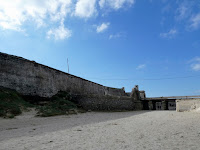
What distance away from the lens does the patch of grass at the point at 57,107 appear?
10.7m

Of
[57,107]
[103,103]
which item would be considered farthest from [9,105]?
[103,103]

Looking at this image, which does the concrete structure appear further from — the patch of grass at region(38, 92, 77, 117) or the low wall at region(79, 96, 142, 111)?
the patch of grass at region(38, 92, 77, 117)

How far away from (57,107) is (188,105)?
1318 centimetres

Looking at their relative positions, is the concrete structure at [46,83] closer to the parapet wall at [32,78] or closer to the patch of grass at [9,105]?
the parapet wall at [32,78]

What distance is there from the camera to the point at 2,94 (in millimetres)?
10484

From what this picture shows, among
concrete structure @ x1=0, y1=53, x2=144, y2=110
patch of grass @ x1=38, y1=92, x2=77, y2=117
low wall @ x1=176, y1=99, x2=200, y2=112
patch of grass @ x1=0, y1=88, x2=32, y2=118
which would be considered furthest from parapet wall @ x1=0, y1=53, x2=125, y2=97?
low wall @ x1=176, y1=99, x2=200, y2=112

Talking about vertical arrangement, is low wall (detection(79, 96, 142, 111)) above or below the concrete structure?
below

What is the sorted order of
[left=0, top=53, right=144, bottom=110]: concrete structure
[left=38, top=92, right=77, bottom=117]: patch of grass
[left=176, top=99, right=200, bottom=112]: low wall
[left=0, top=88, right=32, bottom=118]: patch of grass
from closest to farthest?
[left=0, top=88, right=32, bottom=118]: patch of grass → [left=38, top=92, right=77, bottom=117]: patch of grass → [left=0, top=53, right=144, bottom=110]: concrete structure → [left=176, top=99, right=200, bottom=112]: low wall

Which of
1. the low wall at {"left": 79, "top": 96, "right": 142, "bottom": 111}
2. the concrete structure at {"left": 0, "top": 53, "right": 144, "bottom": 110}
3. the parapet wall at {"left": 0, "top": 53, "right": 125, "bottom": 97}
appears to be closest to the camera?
the parapet wall at {"left": 0, "top": 53, "right": 125, "bottom": 97}

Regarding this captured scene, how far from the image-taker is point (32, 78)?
14234 mm

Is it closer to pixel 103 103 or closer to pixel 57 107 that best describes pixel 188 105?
pixel 103 103

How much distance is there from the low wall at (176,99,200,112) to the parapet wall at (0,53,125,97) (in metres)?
12.8

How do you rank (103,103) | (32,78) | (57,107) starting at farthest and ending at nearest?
(103,103) → (32,78) → (57,107)

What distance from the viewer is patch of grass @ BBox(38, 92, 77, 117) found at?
35.0 feet
